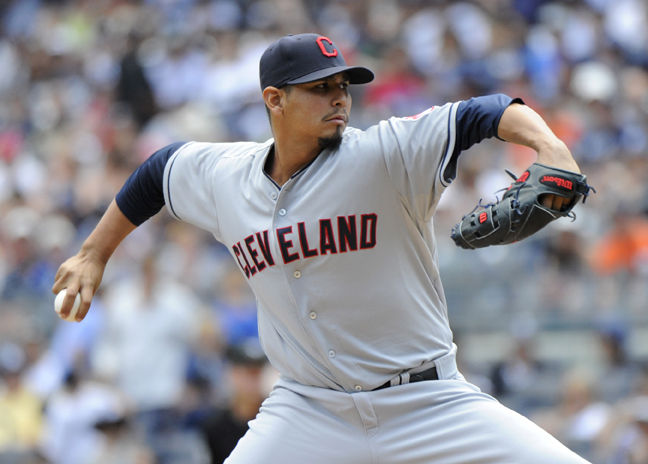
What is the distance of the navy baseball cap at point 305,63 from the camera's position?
135 inches

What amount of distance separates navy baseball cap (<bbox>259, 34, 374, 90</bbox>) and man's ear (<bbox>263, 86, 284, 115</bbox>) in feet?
0.06

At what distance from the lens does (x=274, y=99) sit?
3557 millimetres

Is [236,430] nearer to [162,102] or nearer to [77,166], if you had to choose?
[77,166]

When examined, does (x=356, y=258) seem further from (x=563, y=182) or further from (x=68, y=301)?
(x=68, y=301)

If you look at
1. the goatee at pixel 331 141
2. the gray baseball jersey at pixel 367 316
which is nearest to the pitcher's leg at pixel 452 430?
the gray baseball jersey at pixel 367 316

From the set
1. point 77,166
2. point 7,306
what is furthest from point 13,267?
point 77,166

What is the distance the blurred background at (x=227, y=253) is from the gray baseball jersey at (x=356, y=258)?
7.28 ft

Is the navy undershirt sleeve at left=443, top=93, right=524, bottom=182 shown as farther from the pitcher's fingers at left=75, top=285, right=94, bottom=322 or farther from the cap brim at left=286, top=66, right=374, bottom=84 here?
the pitcher's fingers at left=75, top=285, right=94, bottom=322

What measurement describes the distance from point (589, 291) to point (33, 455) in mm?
4021

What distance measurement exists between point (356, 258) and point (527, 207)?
2.34 ft

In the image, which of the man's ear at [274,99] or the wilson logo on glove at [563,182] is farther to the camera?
the man's ear at [274,99]

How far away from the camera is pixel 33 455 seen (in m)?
6.68

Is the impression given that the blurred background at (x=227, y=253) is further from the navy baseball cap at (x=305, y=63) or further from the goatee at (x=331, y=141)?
the navy baseball cap at (x=305, y=63)

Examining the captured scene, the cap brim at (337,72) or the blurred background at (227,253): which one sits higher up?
the cap brim at (337,72)
